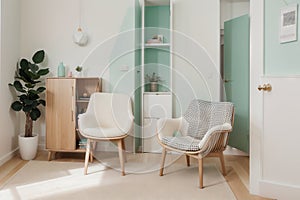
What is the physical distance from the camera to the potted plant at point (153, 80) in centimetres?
364

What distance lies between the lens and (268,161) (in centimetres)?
218

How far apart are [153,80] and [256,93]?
1.72 metres

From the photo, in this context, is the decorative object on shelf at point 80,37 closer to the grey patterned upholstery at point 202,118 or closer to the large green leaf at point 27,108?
the large green leaf at point 27,108

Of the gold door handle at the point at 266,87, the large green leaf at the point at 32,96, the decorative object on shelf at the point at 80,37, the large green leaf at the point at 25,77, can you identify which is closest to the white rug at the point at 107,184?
the large green leaf at the point at 32,96

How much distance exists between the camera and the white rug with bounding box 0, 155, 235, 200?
86.4 inches

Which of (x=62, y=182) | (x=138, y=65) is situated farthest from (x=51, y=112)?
(x=138, y=65)

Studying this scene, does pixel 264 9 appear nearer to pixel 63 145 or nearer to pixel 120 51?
pixel 120 51

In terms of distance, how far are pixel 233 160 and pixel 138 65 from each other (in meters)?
1.79

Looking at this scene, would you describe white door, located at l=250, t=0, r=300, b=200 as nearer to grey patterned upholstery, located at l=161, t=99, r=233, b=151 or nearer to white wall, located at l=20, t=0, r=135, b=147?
grey patterned upholstery, located at l=161, t=99, r=233, b=151

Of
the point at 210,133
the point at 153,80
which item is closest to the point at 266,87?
the point at 210,133

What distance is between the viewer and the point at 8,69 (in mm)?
3250

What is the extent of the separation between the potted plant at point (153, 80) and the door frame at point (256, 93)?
1.63m

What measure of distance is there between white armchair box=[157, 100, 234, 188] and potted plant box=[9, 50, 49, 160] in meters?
1.63

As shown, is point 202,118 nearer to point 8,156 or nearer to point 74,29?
point 74,29
